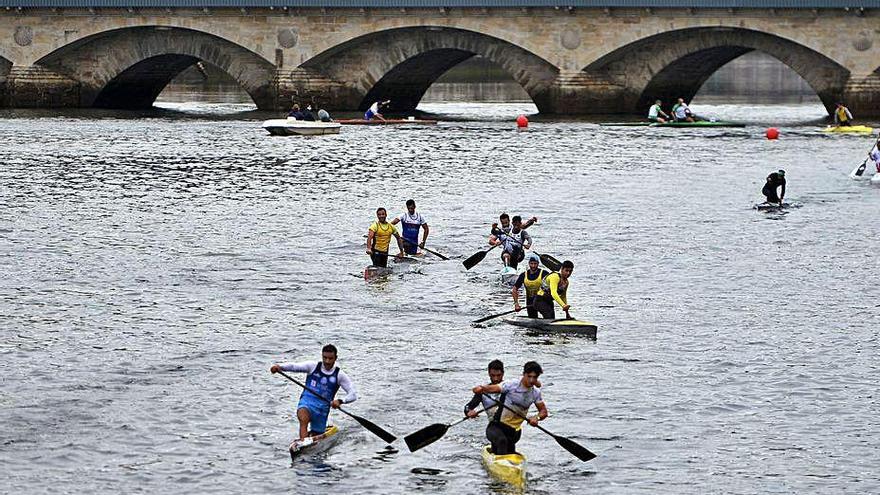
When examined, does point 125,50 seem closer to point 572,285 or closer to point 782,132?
point 782,132

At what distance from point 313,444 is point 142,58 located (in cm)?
7007

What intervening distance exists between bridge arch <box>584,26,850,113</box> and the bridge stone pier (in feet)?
0.26

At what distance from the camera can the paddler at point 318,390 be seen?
71.7 feet

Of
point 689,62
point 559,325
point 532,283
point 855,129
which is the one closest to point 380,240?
point 532,283

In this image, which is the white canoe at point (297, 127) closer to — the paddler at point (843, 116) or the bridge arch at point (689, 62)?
the bridge arch at point (689, 62)

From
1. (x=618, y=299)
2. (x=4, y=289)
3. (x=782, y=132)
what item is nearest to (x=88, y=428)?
(x=4, y=289)

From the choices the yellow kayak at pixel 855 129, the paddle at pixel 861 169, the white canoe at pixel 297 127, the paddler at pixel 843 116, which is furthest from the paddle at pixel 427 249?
the paddler at pixel 843 116

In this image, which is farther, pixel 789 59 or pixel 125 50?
pixel 125 50

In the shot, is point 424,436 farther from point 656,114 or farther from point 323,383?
point 656,114

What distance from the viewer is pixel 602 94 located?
8294cm

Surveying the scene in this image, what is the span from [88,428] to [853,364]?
13436mm

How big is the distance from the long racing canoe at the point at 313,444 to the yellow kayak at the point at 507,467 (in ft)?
7.51

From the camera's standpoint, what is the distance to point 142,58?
8875 centimetres

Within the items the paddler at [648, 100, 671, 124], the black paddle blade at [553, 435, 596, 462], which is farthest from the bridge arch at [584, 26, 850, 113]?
the black paddle blade at [553, 435, 596, 462]
